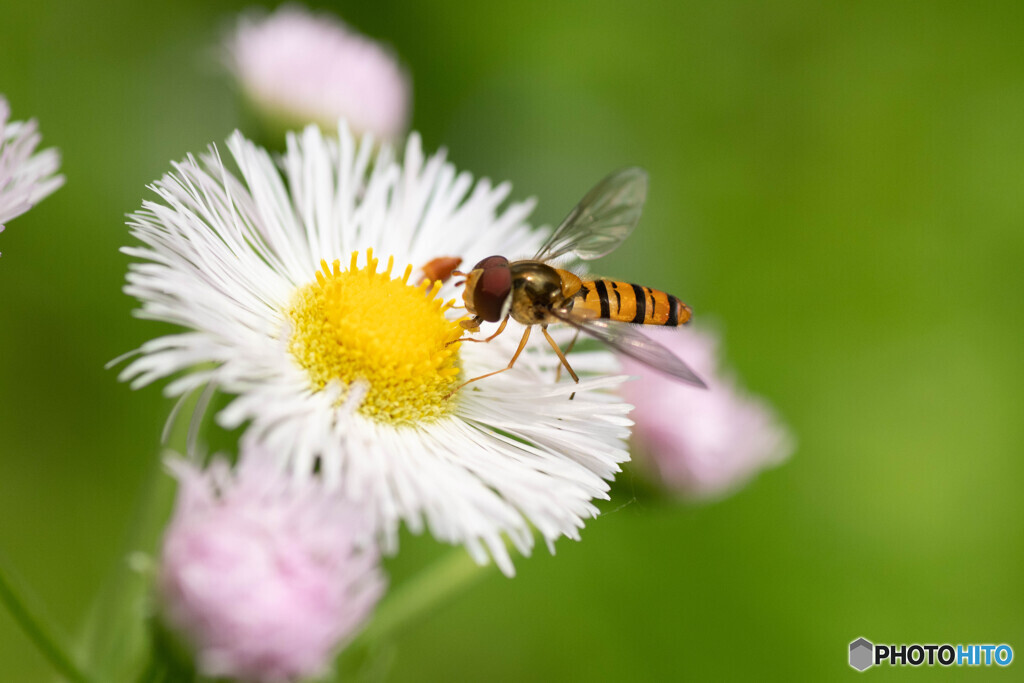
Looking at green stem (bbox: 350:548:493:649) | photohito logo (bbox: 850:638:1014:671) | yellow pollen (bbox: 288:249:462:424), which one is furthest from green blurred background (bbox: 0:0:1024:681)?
yellow pollen (bbox: 288:249:462:424)

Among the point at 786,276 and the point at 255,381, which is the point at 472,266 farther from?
the point at 786,276

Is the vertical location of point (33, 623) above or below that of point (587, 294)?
below

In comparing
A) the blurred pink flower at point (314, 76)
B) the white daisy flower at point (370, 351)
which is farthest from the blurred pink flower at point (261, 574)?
the blurred pink flower at point (314, 76)

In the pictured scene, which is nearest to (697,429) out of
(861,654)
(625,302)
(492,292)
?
(625,302)

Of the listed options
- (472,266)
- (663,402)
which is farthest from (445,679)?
(472,266)

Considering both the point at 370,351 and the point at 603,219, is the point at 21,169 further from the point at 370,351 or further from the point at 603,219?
the point at 603,219

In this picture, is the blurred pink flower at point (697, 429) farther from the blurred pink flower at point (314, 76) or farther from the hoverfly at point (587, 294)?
the blurred pink flower at point (314, 76)
